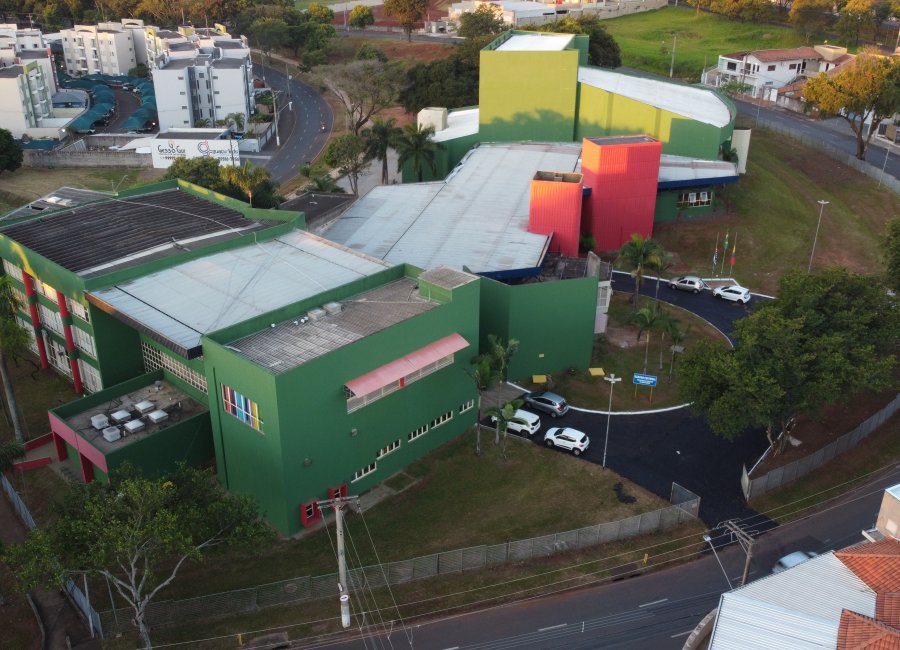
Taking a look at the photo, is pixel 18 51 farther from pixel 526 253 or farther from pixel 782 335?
pixel 782 335

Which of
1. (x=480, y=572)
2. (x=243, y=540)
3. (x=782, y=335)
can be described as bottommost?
(x=480, y=572)

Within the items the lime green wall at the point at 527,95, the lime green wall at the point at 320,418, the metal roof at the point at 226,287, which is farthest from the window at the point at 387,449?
the lime green wall at the point at 527,95

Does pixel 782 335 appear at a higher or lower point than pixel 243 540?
higher

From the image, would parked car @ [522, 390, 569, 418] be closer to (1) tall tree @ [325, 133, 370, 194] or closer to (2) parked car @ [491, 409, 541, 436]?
(2) parked car @ [491, 409, 541, 436]

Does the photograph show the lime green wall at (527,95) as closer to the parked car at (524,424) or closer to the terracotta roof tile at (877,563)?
the parked car at (524,424)

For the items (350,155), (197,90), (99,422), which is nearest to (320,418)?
(99,422)

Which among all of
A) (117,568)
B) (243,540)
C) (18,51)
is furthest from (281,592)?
(18,51)
